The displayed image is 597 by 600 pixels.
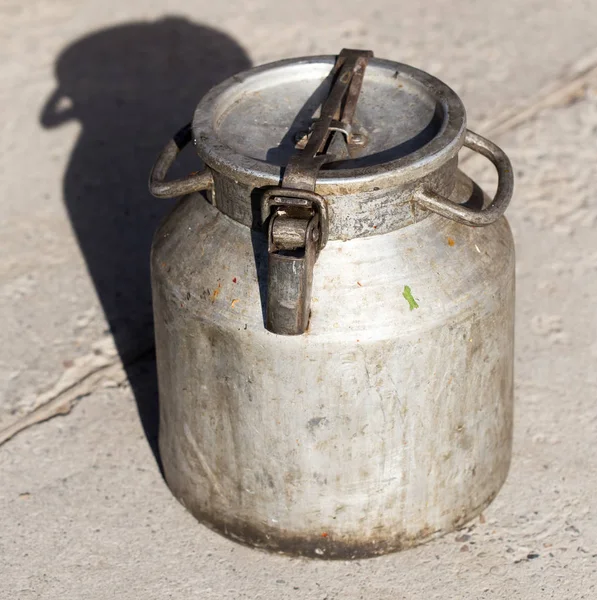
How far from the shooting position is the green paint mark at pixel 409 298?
216 cm

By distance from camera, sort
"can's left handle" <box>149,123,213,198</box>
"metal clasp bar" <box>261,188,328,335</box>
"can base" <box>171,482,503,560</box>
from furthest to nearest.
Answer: "can base" <box>171,482,503,560</box> → "can's left handle" <box>149,123,213,198</box> → "metal clasp bar" <box>261,188,328,335</box>

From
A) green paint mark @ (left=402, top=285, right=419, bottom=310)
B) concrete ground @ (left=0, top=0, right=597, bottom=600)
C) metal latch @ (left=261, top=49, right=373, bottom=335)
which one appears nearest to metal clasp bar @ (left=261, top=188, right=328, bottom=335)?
metal latch @ (left=261, top=49, right=373, bottom=335)

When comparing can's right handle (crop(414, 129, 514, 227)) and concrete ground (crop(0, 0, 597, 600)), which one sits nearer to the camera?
can's right handle (crop(414, 129, 514, 227))

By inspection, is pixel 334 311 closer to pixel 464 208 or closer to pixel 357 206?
pixel 357 206

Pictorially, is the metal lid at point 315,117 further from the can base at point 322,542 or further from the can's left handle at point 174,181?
the can base at point 322,542

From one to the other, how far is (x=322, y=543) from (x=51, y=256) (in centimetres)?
149

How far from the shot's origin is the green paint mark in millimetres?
2162

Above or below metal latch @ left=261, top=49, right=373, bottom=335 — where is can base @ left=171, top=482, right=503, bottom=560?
below

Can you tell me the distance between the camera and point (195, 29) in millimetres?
4598

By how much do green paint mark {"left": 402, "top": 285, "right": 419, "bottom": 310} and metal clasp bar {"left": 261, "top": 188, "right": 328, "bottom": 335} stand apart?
195 millimetres

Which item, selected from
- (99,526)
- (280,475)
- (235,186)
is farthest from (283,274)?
(99,526)

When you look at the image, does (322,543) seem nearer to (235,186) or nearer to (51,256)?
(235,186)

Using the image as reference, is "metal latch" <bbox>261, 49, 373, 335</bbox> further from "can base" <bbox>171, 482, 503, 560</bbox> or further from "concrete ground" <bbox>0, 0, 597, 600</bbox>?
"concrete ground" <bbox>0, 0, 597, 600</bbox>

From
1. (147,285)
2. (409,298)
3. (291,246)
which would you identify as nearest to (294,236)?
(291,246)
